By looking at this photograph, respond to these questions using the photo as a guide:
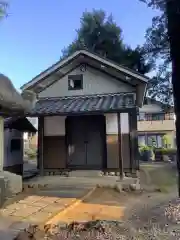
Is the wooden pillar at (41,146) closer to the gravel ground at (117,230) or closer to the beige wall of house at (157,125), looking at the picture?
the gravel ground at (117,230)

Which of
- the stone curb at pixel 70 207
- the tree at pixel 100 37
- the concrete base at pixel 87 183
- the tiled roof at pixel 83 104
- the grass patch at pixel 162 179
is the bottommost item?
the grass patch at pixel 162 179

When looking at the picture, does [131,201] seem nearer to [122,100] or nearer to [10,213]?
→ [10,213]

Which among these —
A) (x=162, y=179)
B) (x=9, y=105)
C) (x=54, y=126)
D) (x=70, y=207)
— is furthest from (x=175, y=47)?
(x=162, y=179)

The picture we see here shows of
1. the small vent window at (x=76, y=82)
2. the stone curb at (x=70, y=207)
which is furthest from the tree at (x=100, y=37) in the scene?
the stone curb at (x=70, y=207)

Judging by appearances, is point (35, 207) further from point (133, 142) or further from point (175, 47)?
point (133, 142)

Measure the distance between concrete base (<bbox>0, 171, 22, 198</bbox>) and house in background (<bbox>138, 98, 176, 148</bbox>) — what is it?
34.3 m

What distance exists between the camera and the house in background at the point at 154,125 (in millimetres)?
41456

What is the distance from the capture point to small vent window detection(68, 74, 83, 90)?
575 inches

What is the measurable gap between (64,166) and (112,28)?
59.5ft

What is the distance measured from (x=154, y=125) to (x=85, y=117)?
29634 mm

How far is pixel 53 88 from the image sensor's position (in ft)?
48.9

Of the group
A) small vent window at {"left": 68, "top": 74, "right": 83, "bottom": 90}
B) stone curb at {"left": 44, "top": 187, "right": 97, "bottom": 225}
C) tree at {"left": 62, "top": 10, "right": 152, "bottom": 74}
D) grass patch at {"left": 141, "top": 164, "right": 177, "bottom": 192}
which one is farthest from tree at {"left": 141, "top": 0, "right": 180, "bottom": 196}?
tree at {"left": 62, "top": 10, "right": 152, "bottom": 74}

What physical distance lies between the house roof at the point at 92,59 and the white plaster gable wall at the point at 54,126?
2200 millimetres

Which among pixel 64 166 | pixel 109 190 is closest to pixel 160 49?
pixel 64 166
